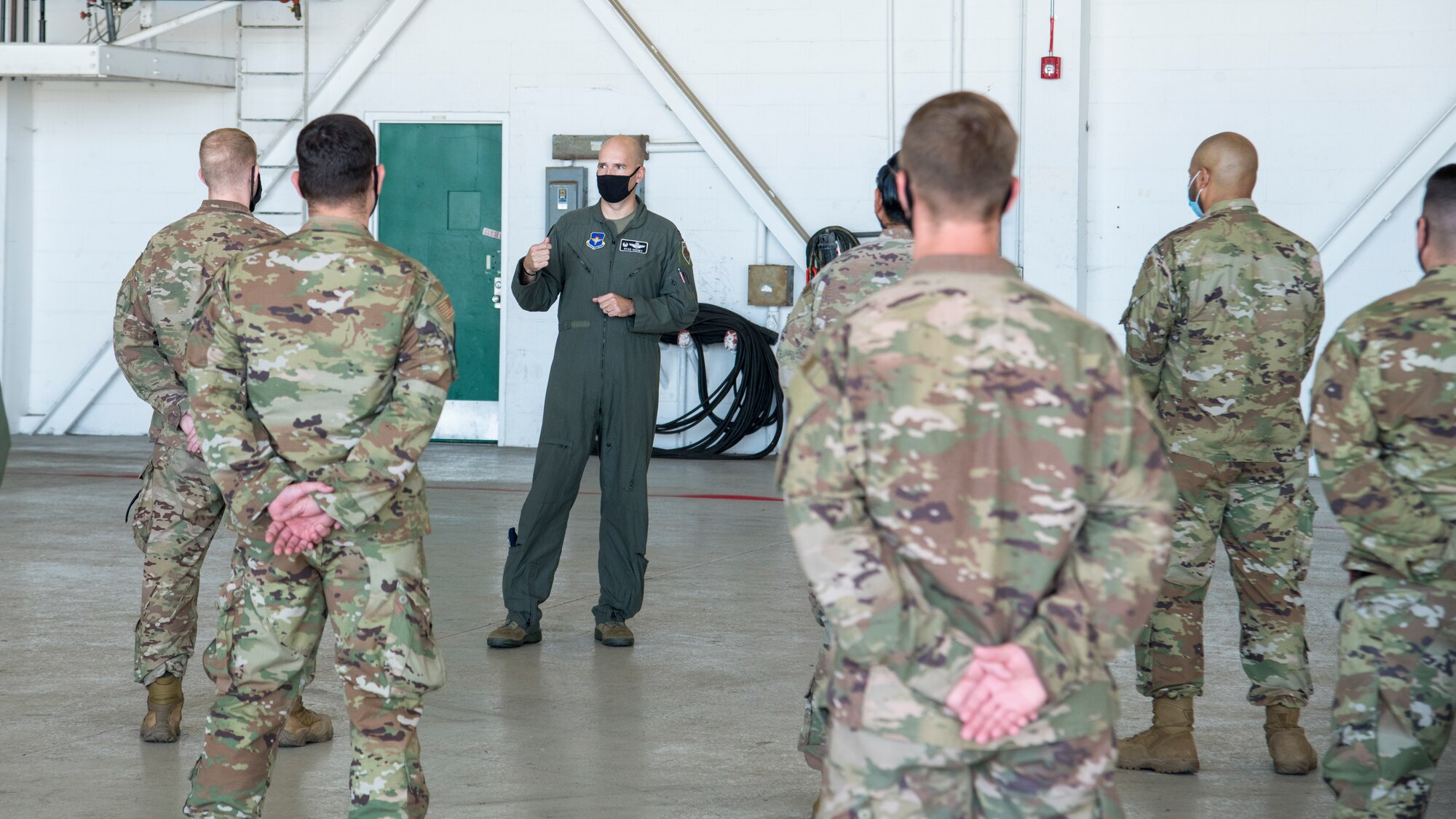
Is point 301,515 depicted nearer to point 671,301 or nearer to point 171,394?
point 171,394

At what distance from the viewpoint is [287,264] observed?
2785mm

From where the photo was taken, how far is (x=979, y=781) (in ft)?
6.42

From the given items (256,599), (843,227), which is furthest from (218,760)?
(843,227)

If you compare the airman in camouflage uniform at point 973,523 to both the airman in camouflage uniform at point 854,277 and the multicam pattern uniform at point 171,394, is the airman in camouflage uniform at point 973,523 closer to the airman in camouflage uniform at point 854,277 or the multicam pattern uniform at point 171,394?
the airman in camouflage uniform at point 854,277

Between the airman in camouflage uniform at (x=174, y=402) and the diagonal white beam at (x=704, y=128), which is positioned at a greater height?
the diagonal white beam at (x=704, y=128)

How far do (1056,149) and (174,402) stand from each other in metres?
7.54

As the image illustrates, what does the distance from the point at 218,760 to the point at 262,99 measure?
9.54m

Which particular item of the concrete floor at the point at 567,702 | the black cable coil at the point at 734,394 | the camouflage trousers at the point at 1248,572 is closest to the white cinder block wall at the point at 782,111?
the black cable coil at the point at 734,394

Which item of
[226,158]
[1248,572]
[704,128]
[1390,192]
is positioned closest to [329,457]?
[226,158]

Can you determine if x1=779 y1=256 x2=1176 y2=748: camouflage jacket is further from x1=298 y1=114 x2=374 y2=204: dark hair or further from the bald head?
the bald head

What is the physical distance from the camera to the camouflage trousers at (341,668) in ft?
9.02

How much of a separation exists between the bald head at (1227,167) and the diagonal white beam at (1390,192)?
21.1ft

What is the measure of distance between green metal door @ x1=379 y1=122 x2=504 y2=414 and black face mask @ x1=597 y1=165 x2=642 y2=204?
19.5ft

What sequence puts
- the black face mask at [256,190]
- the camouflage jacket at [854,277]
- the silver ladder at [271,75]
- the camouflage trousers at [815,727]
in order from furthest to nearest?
1. the silver ladder at [271,75]
2. the black face mask at [256,190]
3. the camouflage jacket at [854,277]
4. the camouflage trousers at [815,727]
